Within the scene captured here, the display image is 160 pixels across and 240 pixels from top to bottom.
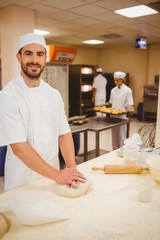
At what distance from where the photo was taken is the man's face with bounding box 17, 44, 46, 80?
5.33 feet

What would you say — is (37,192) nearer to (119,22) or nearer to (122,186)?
(122,186)

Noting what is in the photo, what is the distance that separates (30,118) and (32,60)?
39cm

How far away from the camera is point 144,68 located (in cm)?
899

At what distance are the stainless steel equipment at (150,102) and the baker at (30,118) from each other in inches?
264

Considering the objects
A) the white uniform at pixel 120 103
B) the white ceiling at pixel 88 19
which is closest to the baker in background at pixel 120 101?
the white uniform at pixel 120 103

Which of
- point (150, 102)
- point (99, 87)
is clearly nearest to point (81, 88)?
point (99, 87)

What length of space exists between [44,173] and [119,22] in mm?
4596

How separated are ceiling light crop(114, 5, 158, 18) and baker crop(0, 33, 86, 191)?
305 cm

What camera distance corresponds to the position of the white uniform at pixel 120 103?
4.62 meters

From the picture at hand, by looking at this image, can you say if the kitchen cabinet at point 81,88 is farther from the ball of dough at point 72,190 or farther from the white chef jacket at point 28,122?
the ball of dough at point 72,190

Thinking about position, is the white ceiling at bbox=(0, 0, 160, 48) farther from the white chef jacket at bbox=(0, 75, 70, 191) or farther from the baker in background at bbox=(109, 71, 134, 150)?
the white chef jacket at bbox=(0, 75, 70, 191)

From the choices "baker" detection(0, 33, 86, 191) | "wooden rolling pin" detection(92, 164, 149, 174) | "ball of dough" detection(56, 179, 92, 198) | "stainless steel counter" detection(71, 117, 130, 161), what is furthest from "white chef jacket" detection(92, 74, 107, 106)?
"ball of dough" detection(56, 179, 92, 198)

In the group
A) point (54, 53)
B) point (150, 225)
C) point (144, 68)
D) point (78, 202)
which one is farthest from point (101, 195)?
point (144, 68)

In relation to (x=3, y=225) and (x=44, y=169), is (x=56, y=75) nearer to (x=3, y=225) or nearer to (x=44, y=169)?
(x=44, y=169)
